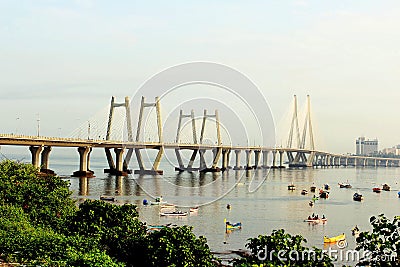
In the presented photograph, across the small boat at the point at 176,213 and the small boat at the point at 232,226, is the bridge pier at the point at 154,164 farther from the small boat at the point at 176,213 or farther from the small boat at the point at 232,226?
the small boat at the point at 232,226

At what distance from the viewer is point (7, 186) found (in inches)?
882

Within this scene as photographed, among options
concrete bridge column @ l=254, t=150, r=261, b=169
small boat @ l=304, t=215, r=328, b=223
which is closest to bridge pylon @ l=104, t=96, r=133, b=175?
concrete bridge column @ l=254, t=150, r=261, b=169

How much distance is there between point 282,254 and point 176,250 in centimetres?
329

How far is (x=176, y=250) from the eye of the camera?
45.0 ft

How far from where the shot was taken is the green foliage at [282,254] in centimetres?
1081

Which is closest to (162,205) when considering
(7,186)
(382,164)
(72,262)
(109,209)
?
(7,186)

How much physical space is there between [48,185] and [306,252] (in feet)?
53.4

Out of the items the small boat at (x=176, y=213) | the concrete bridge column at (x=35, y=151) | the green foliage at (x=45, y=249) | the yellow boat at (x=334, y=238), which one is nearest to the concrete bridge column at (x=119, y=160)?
the concrete bridge column at (x=35, y=151)

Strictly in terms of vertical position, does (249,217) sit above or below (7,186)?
below

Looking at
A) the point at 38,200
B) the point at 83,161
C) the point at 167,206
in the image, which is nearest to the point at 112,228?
the point at 38,200

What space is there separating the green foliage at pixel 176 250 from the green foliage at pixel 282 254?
234 centimetres

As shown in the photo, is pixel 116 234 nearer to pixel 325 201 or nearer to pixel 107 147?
pixel 325 201

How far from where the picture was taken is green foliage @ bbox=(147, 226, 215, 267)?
13609 millimetres

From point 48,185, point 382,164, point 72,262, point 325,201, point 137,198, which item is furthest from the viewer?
point 382,164
